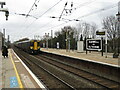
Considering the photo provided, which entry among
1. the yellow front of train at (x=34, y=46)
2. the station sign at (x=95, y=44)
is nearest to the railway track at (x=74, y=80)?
the station sign at (x=95, y=44)

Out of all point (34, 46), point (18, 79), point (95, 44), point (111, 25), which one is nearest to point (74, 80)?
point (18, 79)

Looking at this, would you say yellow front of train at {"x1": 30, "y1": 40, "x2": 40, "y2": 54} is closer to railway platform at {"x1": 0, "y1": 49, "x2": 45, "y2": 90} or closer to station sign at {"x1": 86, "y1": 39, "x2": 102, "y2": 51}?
station sign at {"x1": 86, "y1": 39, "x2": 102, "y2": 51}

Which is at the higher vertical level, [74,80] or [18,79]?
[18,79]

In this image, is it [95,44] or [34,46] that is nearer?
[95,44]

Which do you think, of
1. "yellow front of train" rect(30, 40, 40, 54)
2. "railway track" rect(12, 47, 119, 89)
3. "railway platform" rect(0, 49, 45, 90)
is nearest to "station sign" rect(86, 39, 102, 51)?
"railway track" rect(12, 47, 119, 89)

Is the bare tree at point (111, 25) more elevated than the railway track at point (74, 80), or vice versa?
the bare tree at point (111, 25)

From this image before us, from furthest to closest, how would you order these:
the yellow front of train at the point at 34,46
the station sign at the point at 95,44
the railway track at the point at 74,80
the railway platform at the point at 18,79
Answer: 1. the yellow front of train at the point at 34,46
2. the station sign at the point at 95,44
3. the railway track at the point at 74,80
4. the railway platform at the point at 18,79

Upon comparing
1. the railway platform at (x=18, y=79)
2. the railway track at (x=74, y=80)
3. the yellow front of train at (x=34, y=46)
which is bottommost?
the railway track at (x=74, y=80)

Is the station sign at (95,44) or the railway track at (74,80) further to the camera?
the station sign at (95,44)

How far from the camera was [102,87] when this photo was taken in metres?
9.63

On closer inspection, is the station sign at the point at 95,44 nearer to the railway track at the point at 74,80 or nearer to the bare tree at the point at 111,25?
the railway track at the point at 74,80

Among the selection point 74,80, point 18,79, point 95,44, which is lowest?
point 74,80

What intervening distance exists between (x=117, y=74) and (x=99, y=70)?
270cm

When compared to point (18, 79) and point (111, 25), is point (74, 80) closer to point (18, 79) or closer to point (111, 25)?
point (18, 79)
